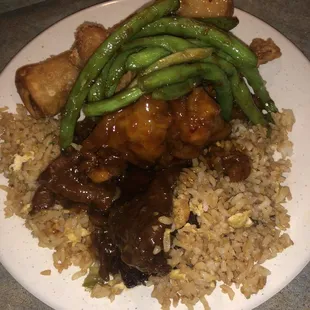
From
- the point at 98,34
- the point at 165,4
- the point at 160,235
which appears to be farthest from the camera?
the point at 98,34

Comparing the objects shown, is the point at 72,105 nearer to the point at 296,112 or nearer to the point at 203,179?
the point at 203,179

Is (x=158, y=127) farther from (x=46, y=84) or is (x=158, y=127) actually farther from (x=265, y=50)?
(x=265, y=50)

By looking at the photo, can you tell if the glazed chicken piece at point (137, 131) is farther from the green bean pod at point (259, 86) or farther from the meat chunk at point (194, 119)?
the green bean pod at point (259, 86)

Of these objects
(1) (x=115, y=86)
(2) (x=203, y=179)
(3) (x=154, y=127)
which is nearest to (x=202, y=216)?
(2) (x=203, y=179)

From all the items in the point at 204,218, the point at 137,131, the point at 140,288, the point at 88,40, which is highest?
the point at 88,40

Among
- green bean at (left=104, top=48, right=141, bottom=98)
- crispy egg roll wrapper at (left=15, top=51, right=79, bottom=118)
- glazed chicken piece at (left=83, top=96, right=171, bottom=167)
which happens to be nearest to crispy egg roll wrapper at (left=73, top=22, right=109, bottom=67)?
crispy egg roll wrapper at (left=15, top=51, right=79, bottom=118)

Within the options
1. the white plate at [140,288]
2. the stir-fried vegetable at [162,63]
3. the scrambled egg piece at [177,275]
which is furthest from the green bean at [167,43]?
the scrambled egg piece at [177,275]

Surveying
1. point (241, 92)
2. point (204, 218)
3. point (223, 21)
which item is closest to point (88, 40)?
point (223, 21)
